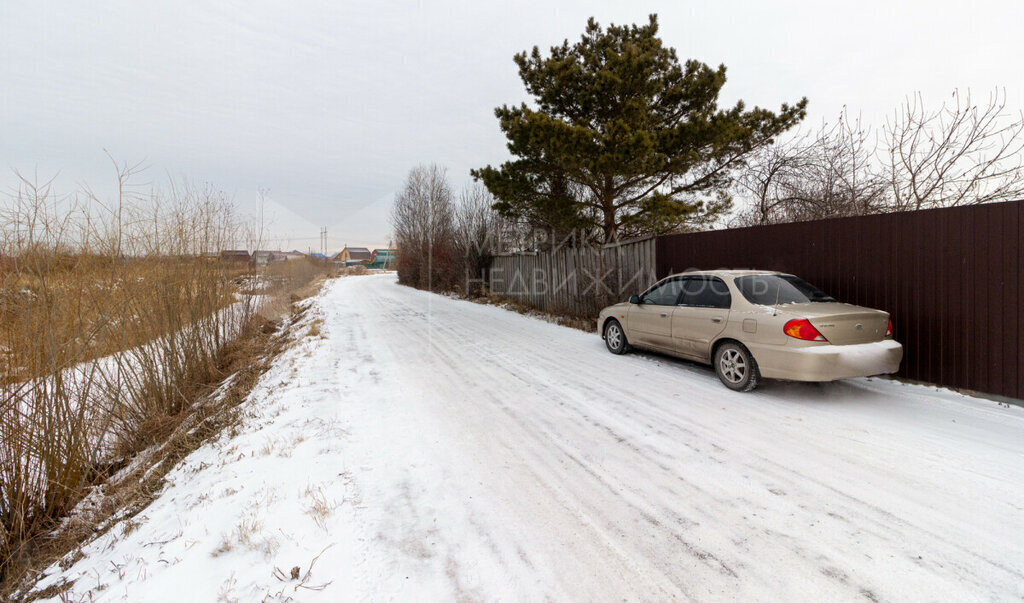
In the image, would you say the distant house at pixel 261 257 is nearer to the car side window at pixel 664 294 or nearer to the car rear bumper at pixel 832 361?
the car side window at pixel 664 294

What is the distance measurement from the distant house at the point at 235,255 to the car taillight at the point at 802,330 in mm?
8294

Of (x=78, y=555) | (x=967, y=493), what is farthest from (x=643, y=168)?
(x=78, y=555)

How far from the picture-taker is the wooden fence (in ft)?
31.5

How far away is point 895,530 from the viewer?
2.40 metres

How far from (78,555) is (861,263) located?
8.05 meters

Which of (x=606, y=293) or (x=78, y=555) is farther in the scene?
(x=606, y=293)

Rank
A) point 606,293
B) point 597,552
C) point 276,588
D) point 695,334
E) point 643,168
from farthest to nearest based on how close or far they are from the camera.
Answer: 1. point 606,293
2. point 643,168
3. point 695,334
4. point 597,552
5. point 276,588

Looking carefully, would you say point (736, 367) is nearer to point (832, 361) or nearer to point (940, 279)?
point (832, 361)

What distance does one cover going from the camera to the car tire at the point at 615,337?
7.02 meters

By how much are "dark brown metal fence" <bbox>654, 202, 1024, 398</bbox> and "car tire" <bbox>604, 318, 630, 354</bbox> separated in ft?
8.85

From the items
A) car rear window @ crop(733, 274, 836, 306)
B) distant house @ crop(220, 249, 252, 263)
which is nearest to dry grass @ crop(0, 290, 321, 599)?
distant house @ crop(220, 249, 252, 263)

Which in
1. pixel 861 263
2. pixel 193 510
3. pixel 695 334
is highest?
pixel 861 263

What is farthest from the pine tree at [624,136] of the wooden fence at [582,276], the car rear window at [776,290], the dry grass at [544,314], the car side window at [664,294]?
the car rear window at [776,290]

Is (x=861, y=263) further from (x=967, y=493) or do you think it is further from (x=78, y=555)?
(x=78, y=555)
